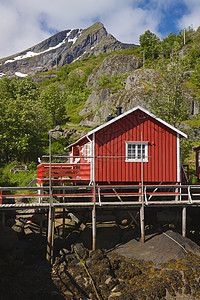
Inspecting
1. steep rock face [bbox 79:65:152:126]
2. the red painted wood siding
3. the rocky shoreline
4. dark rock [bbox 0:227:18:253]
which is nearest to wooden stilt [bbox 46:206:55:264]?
the rocky shoreline

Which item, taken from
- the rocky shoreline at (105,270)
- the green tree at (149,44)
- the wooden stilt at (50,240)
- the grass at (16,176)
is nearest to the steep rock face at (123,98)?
the grass at (16,176)

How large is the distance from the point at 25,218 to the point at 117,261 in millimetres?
9033

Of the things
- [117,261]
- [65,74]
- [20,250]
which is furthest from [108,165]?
[65,74]

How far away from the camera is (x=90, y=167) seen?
18.8 metres

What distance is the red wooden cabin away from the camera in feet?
60.0

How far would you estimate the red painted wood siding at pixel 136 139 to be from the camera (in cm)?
1830

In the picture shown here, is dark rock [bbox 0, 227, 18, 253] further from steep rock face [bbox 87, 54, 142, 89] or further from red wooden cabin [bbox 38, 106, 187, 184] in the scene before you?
steep rock face [bbox 87, 54, 142, 89]

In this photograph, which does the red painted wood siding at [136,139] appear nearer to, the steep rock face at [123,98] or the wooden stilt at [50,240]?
the wooden stilt at [50,240]

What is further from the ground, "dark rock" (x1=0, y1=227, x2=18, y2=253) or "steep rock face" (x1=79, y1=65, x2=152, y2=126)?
"steep rock face" (x1=79, y1=65, x2=152, y2=126)

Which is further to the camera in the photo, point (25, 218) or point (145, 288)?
point (25, 218)

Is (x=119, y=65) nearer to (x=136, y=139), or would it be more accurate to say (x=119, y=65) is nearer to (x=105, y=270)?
(x=136, y=139)

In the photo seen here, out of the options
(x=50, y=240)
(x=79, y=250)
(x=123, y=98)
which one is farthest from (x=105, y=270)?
(x=123, y=98)

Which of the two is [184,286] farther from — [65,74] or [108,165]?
[65,74]

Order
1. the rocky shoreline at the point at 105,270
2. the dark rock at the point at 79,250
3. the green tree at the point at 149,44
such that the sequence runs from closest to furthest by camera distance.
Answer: the rocky shoreline at the point at 105,270 → the dark rock at the point at 79,250 → the green tree at the point at 149,44
